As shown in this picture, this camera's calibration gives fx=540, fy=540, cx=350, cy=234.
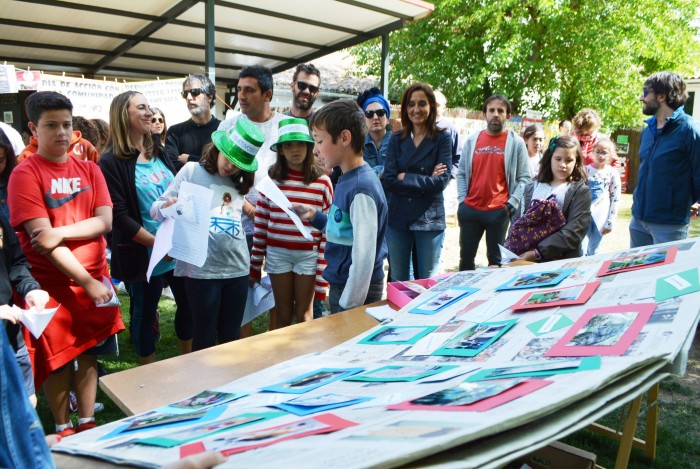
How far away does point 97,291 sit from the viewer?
8.01 feet

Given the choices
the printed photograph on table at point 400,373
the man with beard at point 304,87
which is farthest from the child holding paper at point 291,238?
the printed photograph on table at point 400,373

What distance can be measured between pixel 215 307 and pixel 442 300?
1320mm

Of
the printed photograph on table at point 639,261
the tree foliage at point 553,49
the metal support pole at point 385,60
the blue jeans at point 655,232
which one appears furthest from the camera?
the tree foliage at point 553,49

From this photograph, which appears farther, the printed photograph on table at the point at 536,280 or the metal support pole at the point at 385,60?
the metal support pole at the point at 385,60

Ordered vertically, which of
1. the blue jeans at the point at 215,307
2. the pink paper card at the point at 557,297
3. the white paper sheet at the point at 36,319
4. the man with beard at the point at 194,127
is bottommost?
the blue jeans at the point at 215,307

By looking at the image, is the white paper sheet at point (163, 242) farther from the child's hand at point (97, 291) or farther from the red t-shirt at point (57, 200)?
the red t-shirt at point (57, 200)

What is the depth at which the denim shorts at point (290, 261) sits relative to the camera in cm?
317

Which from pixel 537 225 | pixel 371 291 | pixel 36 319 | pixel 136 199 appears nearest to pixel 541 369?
pixel 371 291

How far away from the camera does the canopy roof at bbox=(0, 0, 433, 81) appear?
780cm

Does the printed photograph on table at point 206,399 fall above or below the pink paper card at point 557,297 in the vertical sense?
below

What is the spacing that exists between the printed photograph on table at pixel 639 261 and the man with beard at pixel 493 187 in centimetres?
251

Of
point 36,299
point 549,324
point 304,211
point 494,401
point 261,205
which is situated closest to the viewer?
point 494,401

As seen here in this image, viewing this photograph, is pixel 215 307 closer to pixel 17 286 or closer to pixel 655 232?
pixel 17 286

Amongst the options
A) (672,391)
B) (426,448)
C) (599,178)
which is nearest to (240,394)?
(426,448)
